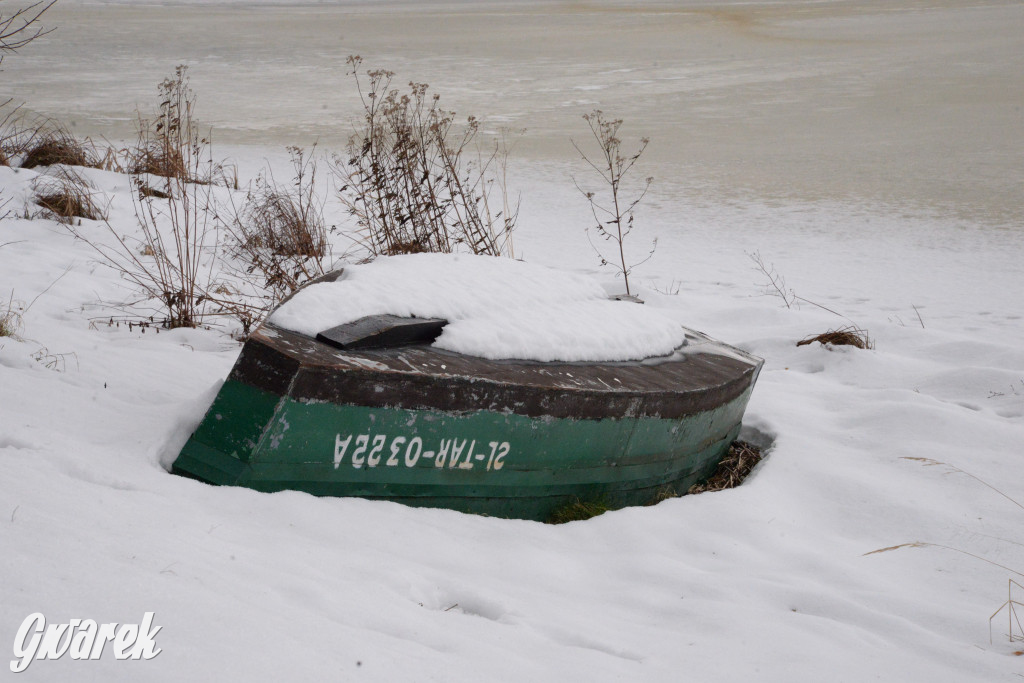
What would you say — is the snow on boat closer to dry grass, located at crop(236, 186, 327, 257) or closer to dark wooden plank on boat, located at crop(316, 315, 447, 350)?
dark wooden plank on boat, located at crop(316, 315, 447, 350)

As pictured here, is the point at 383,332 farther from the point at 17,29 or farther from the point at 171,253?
the point at 17,29

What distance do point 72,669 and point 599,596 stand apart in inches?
59.5

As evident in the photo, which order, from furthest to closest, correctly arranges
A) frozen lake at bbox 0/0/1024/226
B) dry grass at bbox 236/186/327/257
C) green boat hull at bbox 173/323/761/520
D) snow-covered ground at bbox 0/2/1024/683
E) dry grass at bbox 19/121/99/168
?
1. frozen lake at bbox 0/0/1024/226
2. dry grass at bbox 19/121/99/168
3. dry grass at bbox 236/186/327/257
4. green boat hull at bbox 173/323/761/520
5. snow-covered ground at bbox 0/2/1024/683

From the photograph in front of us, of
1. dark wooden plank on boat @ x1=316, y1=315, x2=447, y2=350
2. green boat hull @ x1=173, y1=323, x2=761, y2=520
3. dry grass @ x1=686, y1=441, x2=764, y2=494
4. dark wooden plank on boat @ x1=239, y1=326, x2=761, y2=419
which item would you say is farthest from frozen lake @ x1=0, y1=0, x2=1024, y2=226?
dark wooden plank on boat @ x1=316, y1=315, x2=447, y2=350

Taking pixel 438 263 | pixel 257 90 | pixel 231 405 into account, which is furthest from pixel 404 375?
pixel 257 90

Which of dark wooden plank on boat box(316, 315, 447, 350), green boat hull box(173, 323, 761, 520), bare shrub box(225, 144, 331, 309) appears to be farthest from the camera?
bare shrub box(225, 144, 331, 309)

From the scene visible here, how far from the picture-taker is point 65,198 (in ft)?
22.2

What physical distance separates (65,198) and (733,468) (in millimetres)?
5371

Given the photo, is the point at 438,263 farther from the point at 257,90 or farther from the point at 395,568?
the point at 257,90

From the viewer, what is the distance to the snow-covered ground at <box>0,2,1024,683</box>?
204 centimetres

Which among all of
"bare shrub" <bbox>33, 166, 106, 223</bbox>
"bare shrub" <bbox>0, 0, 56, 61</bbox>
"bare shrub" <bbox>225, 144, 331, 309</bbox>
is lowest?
"bare shrub" <bbox>225, 144, 331, 309</bbox>

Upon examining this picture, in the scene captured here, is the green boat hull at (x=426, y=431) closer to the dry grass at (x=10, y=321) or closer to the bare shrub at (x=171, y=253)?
the dry grass at (x=10, y=321)

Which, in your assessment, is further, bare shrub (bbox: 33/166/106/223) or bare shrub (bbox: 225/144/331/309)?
bare shrub (bbox: 33/166/106/223)

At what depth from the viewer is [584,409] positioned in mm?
3170
